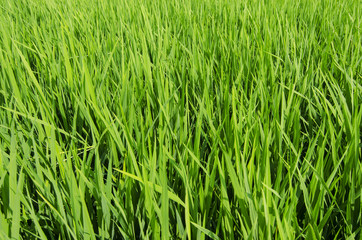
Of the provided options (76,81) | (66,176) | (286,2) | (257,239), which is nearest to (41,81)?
(76,81)

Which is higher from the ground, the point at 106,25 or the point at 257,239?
the point at 106,25

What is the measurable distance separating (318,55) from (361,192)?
29.0 inches

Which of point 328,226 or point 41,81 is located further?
point 41,81

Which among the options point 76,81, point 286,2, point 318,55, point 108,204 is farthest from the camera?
point 286,2

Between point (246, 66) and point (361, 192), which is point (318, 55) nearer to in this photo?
point (246, 66)

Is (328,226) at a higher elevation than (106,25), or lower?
lower

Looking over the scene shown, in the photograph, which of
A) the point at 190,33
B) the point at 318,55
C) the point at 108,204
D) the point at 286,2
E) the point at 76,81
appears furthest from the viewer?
the point at 286,2

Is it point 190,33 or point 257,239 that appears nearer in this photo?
point 257,239

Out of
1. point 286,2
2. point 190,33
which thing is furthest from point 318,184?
point 286,2

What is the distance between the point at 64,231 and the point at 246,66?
A: 2.23ft

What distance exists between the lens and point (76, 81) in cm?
96

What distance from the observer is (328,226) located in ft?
2.00

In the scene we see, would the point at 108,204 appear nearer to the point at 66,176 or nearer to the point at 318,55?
the point at 66,176

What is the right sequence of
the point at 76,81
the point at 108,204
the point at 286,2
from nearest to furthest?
the point at 108,204
the point at 76,81
the point at 286,2
